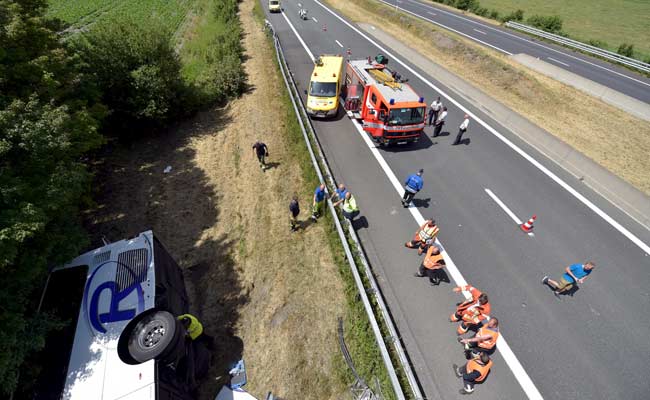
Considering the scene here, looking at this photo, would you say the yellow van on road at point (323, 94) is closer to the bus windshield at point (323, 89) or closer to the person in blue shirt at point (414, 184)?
the bus windshield at point (323, 89)

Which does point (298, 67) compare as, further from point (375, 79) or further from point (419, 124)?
point (419, 124)

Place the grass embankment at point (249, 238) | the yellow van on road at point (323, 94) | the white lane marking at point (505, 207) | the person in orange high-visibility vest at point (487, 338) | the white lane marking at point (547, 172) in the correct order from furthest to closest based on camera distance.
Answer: the yellow van on road at point (323, 94) → the white lane marking at point (505, 207) → the white lane marking at point (547, 172) → the grass embankment at point (249, 238) → the person in orange high-visibility vest at point (487, 338)

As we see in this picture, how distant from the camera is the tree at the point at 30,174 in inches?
235

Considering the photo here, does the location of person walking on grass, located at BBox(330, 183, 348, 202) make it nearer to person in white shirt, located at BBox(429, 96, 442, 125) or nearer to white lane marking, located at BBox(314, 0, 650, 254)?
person in white shirt, located at BBox(429, 96, 442, 125)

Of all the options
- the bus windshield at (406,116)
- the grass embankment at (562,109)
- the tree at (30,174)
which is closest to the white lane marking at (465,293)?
the bus windshield at (406,116)

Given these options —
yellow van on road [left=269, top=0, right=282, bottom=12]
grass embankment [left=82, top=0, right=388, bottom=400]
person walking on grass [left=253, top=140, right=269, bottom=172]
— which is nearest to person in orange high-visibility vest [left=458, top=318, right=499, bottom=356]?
grass embankment [left=82, top=0, right=388, bottom=400]

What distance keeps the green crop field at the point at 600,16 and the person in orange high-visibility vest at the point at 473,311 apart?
3684 centimetres

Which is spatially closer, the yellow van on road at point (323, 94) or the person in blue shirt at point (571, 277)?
the person in blue shirt at point (571, 277)

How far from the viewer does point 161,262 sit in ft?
27.3

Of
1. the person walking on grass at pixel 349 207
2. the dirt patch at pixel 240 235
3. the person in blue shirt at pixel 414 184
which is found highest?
the person in blue shirt at pixel 414 184

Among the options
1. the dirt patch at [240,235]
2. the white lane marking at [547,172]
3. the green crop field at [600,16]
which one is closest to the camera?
the dirt patch at [240,235]

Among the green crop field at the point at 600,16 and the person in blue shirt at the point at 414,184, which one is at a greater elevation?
the green crop field at the point at 600,16

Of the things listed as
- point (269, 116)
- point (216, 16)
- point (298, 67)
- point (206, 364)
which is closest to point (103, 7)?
point (216, 16)

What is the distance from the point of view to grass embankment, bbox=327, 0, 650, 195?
1395 centimetres
